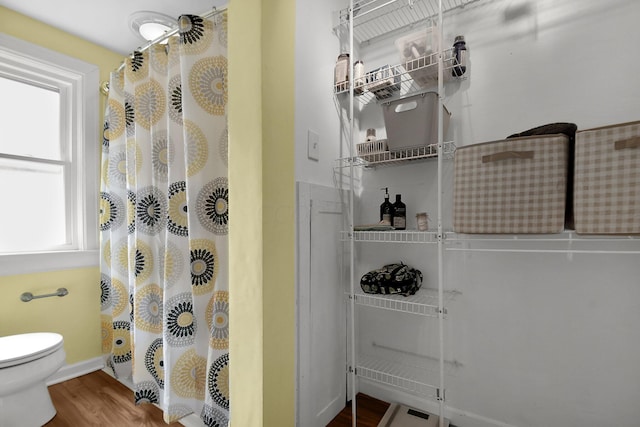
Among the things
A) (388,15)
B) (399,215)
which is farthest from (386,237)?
(388,15)

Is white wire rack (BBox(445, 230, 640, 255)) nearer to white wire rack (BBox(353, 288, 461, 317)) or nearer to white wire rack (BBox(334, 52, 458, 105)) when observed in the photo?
white wire rack (BBox(353, 288, 461, 317))

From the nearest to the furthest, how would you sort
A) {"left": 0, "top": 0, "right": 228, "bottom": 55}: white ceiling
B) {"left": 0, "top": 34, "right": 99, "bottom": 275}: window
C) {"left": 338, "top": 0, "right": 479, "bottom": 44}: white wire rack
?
1. {"left": 338, "top": 0, "right": 479, "bottom": 44}: white wire rack
2. {"left": 0, "top": 0, "right": 228, "bottom": 55}: white ceiling
3. {"left": 0, "top": 34, "right": 99, "bottom": 275}: window

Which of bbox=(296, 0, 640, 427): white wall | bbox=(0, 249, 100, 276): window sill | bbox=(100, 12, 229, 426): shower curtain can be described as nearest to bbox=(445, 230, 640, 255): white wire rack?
bbox=(296, 0, 640, 427): white wall

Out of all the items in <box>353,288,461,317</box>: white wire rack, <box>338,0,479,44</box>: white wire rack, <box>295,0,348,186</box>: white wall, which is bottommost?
<box>353,288,461,317</box>: white wire rack

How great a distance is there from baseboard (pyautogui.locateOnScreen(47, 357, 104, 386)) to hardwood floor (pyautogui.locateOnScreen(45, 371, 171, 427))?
38mm

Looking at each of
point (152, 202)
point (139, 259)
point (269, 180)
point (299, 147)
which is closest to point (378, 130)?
point (299, 147)

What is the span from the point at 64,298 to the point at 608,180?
2.85m

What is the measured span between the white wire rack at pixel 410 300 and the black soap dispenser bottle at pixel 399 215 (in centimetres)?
34

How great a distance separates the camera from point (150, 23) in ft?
5.77

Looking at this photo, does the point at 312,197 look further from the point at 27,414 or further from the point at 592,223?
the point at 27,414

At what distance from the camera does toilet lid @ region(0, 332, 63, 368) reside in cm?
133

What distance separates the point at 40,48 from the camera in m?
1.81

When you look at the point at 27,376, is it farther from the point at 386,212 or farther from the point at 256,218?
the point at 386,212

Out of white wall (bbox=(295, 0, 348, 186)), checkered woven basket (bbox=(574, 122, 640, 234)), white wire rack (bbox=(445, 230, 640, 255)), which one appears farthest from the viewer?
white wall (bbox=(295, 0, 348, 186))
